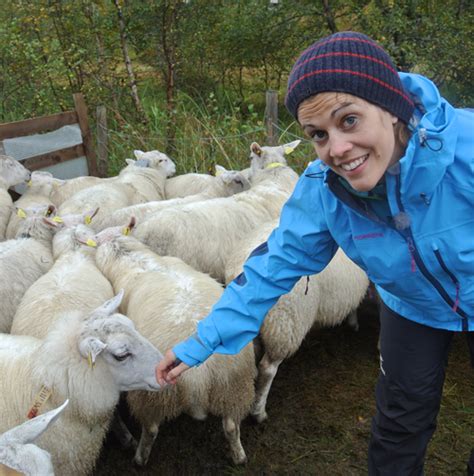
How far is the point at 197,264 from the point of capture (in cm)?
422

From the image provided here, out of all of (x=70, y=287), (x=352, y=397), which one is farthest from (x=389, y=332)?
(x=70, y=287)

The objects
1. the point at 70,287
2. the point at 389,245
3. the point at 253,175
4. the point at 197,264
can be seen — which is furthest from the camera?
the point at 253,175

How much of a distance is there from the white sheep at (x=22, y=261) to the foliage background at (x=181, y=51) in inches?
120

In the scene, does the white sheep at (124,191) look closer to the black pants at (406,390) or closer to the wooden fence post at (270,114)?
the wooden fence post at (270,114)

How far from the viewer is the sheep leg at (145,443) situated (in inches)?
118

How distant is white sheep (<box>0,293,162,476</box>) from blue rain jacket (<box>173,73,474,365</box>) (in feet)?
2.08

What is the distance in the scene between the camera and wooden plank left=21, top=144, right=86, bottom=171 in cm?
622

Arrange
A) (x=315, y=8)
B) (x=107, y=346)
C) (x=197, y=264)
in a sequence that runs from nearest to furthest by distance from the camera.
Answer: (x=107, y=346)
(x=197, y=264)
(x=315, y=8)

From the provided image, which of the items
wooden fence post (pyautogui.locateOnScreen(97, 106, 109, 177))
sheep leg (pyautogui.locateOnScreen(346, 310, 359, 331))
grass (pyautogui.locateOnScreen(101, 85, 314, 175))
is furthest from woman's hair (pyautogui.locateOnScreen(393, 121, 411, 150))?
wooden fence post (pyautogui.locateOnScreen(97, 106, 109, 177))

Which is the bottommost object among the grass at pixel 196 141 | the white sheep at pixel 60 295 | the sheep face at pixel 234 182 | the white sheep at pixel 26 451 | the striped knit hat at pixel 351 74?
the grass at pixel 196 141

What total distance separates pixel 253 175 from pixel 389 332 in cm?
363

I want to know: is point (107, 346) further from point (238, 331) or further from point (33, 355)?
point (238, 331)

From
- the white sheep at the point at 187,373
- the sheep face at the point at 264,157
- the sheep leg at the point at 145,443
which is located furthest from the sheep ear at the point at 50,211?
the sheep leg at the point at 145,443

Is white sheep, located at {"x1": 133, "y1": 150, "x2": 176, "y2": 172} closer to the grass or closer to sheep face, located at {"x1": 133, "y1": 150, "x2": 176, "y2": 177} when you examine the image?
sheep face, located at {"x1": 133, "y1": 150, "x2": 176, "y2": 177}
